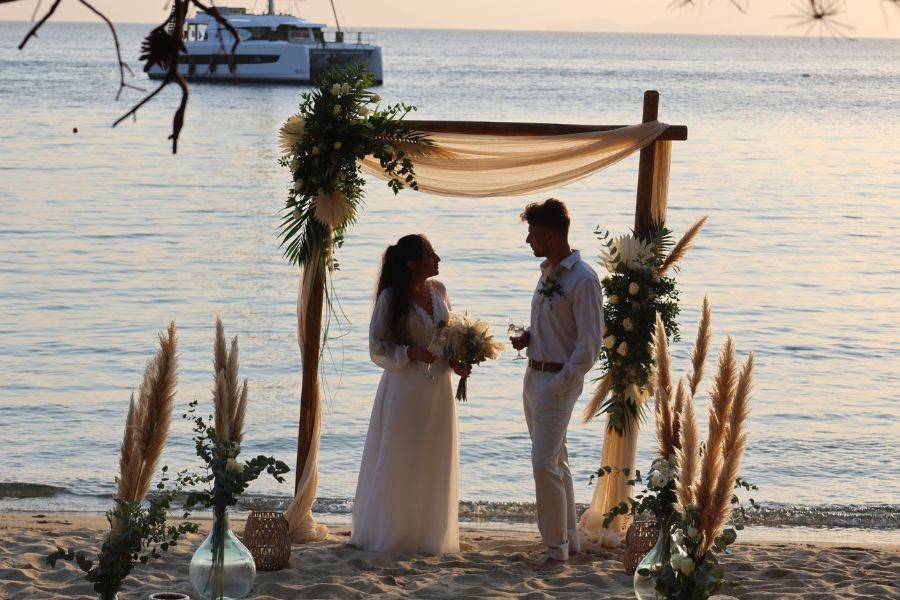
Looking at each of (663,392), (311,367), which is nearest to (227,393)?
(663,392)

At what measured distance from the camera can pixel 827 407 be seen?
12.7 m

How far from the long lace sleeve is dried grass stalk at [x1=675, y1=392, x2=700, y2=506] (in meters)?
Answer: 2.90

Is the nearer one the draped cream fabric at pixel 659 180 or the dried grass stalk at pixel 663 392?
the dried grass stalk at pixel 663 392

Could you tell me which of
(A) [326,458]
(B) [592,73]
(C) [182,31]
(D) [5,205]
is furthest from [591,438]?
(B) [592,73]

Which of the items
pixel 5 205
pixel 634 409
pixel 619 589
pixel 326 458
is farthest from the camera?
pixel 5 205

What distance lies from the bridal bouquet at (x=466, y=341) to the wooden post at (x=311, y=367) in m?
0.87

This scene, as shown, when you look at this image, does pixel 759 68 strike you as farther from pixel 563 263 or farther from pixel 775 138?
pixel 563 263

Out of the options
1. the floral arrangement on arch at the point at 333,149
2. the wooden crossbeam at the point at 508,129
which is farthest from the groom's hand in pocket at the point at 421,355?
the wooden crossbeam at the point at 508,129

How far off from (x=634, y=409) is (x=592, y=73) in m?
86.5

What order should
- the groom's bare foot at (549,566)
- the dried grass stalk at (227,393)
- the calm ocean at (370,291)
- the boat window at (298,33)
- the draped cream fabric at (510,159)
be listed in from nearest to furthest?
1. the dried grass stalk at (227,393)
2. the groom's bare foot at (549,566)
3. the draped cream fabric at (510,159)
4. the calm ocean at (370,291)
5. the boat window at (298,33)

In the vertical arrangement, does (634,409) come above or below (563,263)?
below

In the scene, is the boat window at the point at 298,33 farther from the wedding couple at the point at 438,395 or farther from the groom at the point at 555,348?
the groom at the point at 555,348

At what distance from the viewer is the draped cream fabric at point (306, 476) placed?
6961 mm

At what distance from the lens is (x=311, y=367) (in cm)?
702
